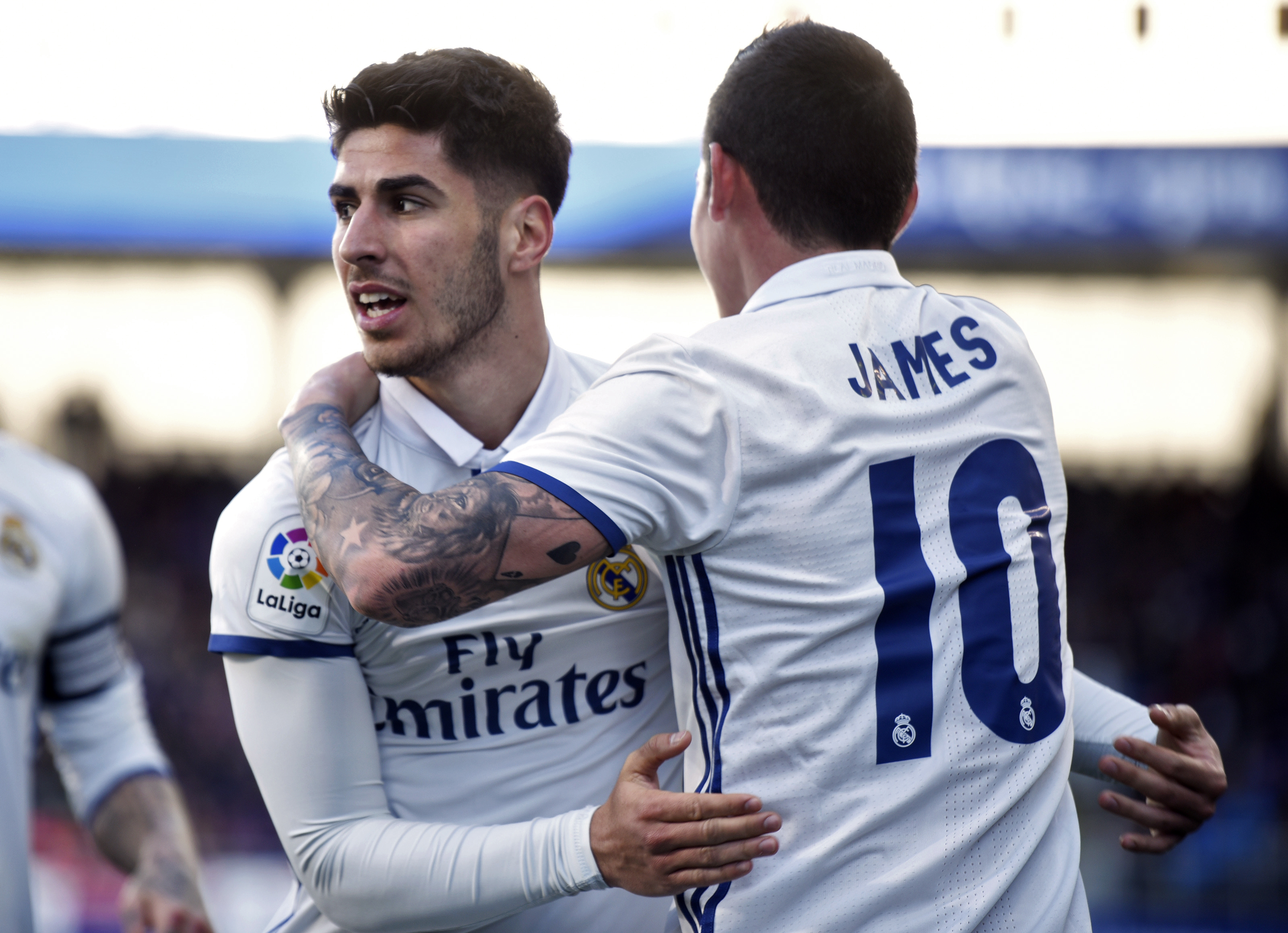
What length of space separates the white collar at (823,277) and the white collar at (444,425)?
19.9 inches

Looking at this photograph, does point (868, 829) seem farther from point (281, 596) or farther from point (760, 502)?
point (281, 596)

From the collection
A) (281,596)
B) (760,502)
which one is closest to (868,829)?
(760,502)

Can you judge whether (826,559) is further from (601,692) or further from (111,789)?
(111,789)

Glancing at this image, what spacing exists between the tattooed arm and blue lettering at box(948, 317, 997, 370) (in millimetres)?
1960

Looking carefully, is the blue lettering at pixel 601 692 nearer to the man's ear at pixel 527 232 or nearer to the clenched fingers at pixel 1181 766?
the man's ear at pixel 527 232

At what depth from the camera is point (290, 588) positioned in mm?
1844

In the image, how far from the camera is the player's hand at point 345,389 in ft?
Answer: 6.51

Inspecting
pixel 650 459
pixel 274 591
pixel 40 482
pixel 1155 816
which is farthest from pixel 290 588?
pixel 1155 816

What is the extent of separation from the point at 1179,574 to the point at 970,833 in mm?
10315

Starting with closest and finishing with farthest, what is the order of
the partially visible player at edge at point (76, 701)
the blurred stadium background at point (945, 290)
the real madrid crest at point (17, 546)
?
the partially visible player at edge at point (76, 701)
the real madrid crest at point (17, 546)
the blurred stadium background at point (945, 290)

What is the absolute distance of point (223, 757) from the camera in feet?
32.8

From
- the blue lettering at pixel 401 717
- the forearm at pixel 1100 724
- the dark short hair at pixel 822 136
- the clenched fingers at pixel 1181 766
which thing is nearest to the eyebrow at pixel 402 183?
the dark short hair at pixel 822 136

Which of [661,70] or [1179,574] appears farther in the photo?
[1179,574]

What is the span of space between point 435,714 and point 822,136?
118 cm
